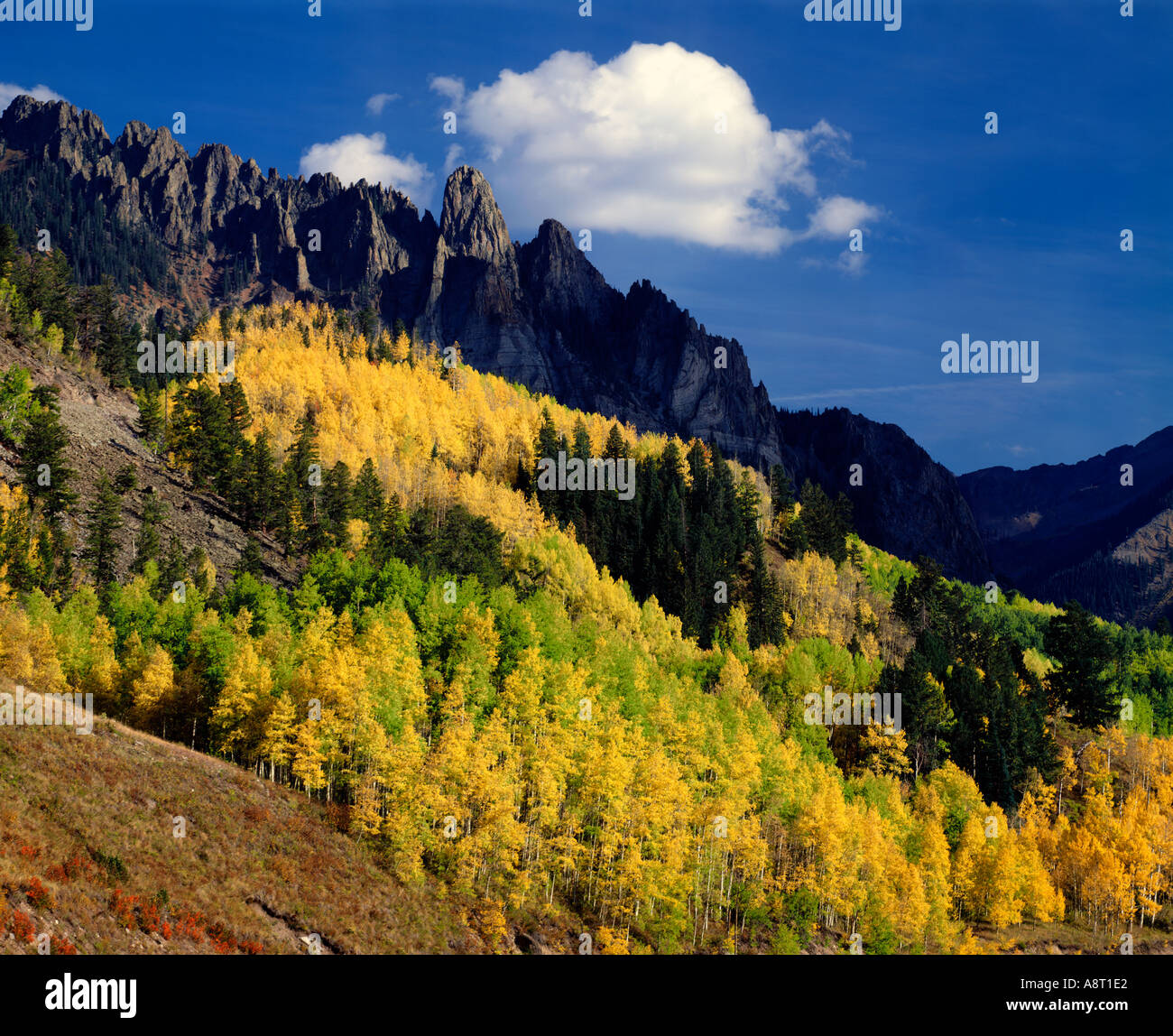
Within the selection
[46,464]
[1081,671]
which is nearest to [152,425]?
[46,464]

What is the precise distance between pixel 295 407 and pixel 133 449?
152 feet

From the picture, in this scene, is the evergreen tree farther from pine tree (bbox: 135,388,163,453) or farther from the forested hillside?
pine tree (bbox: 135,388,163,453)

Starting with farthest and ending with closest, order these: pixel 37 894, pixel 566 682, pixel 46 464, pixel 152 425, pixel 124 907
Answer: pixel 152 425 < pixel 46 464 < pixel 566 682 < pixel 124 907 < pixel 37 894

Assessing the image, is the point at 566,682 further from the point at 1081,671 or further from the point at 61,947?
the point at 1081,671

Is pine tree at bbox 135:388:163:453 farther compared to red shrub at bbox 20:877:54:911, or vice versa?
pine tree at bbox 135:388:163:453

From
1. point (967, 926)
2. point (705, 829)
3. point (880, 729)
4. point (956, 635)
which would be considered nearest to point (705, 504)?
point (956, 635)

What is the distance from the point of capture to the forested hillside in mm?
58844

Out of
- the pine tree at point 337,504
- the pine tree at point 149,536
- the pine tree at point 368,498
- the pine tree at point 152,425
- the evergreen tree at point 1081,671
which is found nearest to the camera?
the pine tree at point 149,536

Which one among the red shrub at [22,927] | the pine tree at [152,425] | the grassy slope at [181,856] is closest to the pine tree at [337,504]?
the pine tree at [152,425]

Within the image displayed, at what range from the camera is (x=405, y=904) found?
4962 cm

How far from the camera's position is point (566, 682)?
74250mm

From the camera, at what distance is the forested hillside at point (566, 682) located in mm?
58844

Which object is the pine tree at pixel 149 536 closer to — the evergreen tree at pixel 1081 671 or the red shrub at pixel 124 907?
the red shrub at pixel 124 907

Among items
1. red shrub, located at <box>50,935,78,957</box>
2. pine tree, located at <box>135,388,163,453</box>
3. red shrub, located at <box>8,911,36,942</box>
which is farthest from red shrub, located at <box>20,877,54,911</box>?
pine tree, located at <box>135,388,163,453</box>
